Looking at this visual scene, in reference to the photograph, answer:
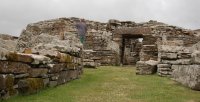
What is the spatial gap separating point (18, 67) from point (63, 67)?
3.39 metres

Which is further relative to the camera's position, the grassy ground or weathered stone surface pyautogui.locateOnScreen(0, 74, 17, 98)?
the grassy ground

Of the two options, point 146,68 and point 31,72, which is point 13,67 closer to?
point 31,72

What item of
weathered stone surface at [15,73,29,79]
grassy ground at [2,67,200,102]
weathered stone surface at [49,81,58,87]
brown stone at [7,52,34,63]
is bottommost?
grassy ground at [2,67,200,102]

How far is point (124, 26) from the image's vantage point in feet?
84.8

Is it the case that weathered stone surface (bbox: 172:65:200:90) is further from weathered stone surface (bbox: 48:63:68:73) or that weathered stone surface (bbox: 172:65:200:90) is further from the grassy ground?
weathered stone surface (bbox: 48:63:68:73)

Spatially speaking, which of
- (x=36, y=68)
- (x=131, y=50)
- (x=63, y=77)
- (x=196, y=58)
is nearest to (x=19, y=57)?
(x=36, y=68)

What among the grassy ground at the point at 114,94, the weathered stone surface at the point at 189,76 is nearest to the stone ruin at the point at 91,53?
the weathered stone surface at the point at 189,76

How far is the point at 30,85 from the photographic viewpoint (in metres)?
8.20

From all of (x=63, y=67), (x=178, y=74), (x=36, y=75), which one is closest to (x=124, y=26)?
(x=178, y=74)

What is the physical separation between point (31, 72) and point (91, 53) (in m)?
15.0

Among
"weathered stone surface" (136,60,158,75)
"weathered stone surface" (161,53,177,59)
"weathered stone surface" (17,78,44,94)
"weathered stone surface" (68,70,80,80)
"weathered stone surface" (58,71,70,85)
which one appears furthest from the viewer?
"weathered stone surface" (136,60,158,75)

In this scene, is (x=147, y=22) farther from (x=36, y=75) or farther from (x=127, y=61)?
(x=36, y=75)

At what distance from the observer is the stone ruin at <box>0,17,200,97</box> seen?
7941 millimetres

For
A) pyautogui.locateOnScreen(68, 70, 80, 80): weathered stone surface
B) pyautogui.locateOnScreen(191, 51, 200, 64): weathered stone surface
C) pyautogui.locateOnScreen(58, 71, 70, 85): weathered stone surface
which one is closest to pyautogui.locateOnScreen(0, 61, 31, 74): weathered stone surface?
pyautogui.locateOnScreen(58, 71, 70, 85): weathered stone surface
